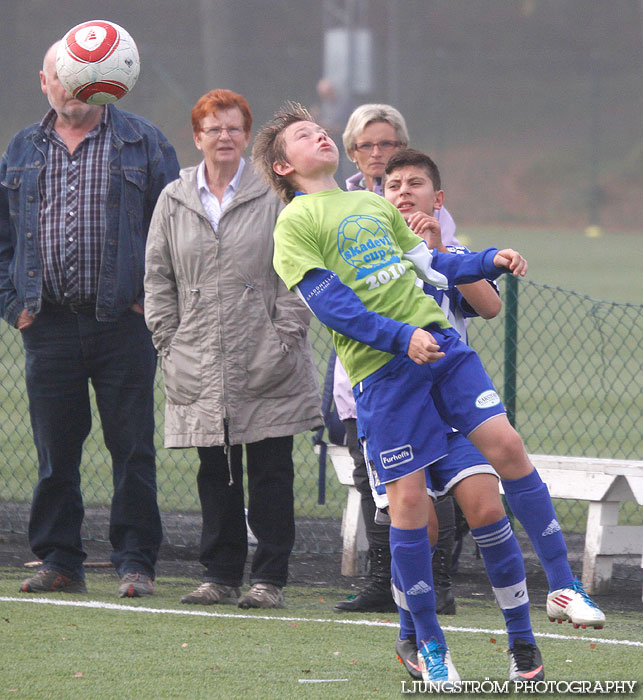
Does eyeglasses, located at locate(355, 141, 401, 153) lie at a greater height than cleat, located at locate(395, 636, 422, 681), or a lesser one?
greater

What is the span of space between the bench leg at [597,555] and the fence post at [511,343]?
1061mm

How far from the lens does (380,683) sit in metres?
3.98

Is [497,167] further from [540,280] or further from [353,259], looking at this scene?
[353,259]

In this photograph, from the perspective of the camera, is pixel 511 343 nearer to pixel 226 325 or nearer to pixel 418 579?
pixel 226 325

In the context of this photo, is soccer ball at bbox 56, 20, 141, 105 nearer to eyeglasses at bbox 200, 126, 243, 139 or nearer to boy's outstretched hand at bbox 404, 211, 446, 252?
eyeglasses at bbox 200, 126, 243, 139

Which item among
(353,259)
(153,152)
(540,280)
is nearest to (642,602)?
(353,259)

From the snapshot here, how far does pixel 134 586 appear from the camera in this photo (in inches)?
215

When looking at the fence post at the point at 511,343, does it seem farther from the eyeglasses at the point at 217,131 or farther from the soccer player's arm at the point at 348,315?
the soccer player's arm at the point at 348,315

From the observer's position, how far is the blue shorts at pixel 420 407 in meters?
3.85

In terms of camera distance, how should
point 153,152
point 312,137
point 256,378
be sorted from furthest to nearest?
point 153,152, point 256,378, point 312,137

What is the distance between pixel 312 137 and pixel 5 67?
3830 centimetres

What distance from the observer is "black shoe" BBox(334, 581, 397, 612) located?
17.5ft

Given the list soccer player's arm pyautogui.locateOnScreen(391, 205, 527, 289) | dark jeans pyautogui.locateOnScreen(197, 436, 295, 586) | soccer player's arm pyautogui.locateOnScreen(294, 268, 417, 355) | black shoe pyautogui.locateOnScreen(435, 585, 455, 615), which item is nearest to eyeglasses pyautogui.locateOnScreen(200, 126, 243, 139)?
dark jeans pyautogui.locateOnScreen(197, 436, 295, 586)

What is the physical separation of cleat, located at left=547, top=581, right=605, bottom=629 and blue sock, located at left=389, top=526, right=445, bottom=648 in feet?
1.19
